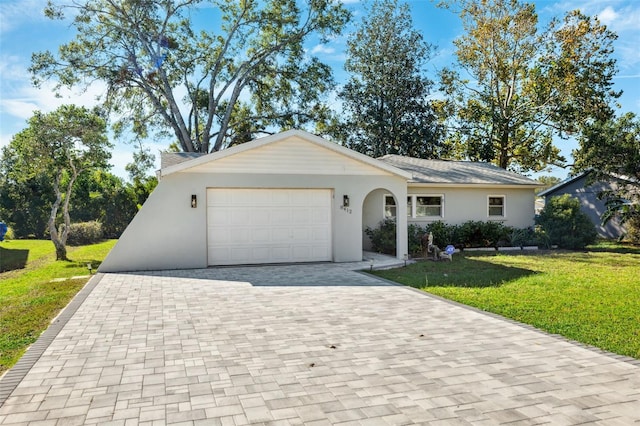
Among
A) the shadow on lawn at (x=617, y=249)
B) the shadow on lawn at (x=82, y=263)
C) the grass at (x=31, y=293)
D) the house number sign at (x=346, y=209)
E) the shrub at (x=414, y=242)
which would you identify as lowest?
the grass at (x=31, y=293)

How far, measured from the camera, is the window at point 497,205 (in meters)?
19.5

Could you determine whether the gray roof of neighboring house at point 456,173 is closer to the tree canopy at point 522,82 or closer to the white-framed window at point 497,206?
the white-framed window at point 497,206

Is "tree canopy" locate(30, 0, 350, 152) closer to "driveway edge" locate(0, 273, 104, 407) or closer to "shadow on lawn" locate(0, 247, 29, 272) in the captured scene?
"shadow on lawn" locate(0, 247, 29, 272)

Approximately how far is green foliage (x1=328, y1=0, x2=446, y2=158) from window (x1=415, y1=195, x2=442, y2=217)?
536 inches

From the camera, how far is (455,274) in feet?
38.5

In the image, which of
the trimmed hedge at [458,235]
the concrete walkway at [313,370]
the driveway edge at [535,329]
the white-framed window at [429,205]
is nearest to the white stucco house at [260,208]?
the trimmed hedge at [458,235]

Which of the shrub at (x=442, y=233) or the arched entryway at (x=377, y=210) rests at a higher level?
the arched entryway at (x=377, y=210)

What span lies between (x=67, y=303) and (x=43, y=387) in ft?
14.6

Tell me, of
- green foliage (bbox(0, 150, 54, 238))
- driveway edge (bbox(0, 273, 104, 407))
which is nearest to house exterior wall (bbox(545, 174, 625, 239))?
driveway edge (bbox(0, 273, 104, 407))

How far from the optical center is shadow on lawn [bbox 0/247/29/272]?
15.9 m

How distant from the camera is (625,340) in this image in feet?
19.5

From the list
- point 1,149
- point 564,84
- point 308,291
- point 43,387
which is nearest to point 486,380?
point 43,387

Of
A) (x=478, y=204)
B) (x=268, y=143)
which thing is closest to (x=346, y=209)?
(x=268, y=143)

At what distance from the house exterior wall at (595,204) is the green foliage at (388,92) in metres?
9.35
